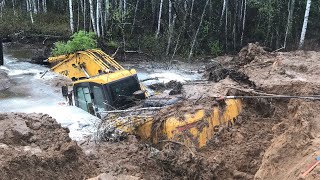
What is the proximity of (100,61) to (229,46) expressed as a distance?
1554 cm

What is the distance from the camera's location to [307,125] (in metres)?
7.11

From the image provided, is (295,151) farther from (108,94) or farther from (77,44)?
(77,44)

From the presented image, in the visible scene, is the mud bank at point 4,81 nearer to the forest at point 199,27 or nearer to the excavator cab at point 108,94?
the excavator cab at point 108,94

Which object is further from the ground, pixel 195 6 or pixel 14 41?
pixel 195 6

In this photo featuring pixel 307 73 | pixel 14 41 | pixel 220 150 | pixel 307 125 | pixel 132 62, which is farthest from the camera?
pixel 14 41

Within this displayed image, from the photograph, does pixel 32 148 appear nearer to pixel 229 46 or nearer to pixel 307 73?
pixel 307 73

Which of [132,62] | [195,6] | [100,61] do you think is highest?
[195,6]

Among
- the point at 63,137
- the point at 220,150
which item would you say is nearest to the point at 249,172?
the point at 220,150

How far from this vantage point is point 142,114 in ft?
29.8

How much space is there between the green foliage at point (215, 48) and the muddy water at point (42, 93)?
19.5ft

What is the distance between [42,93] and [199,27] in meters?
13.0

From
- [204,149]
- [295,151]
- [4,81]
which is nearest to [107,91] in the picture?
[204,149]

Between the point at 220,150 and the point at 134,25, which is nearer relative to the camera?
the point at 220,150

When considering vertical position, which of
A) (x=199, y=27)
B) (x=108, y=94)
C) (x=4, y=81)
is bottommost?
(x=4, y=81)
